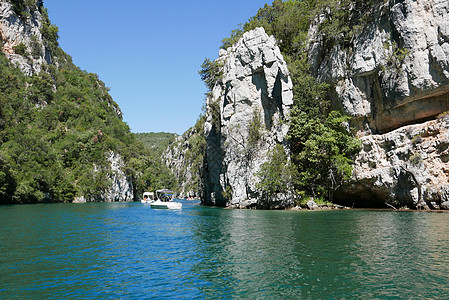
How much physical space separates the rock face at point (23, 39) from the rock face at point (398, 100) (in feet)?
261

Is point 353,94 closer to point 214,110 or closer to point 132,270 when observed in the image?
point 214,110

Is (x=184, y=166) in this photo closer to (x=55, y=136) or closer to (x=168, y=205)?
(x=55, y=136)

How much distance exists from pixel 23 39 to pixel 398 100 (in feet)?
306

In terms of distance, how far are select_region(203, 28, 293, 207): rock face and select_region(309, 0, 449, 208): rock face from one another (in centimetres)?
859

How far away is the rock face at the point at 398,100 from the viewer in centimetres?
3419

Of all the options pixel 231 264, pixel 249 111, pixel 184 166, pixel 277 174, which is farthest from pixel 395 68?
pixel 184 166

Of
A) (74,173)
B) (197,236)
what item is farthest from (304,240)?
(74,173)

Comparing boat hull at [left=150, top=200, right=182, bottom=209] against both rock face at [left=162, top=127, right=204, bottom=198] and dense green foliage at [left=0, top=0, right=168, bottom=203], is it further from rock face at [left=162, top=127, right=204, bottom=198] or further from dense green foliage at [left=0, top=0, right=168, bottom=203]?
rock face at [left=162, top=127, right=204, bottom=198]

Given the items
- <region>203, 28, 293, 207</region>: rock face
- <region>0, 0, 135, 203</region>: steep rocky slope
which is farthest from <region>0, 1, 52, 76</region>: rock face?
<region>203, 28, 293, 207</region>: rock face

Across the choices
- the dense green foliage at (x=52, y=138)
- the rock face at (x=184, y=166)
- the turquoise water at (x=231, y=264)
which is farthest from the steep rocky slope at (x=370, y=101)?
the rock face at (x=184, y=166)

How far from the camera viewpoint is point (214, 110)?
55844 mm

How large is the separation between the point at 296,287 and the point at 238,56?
4568 cm

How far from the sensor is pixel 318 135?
4222 cm

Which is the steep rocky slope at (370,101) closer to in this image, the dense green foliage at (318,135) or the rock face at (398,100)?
the rock face at (398,100)
